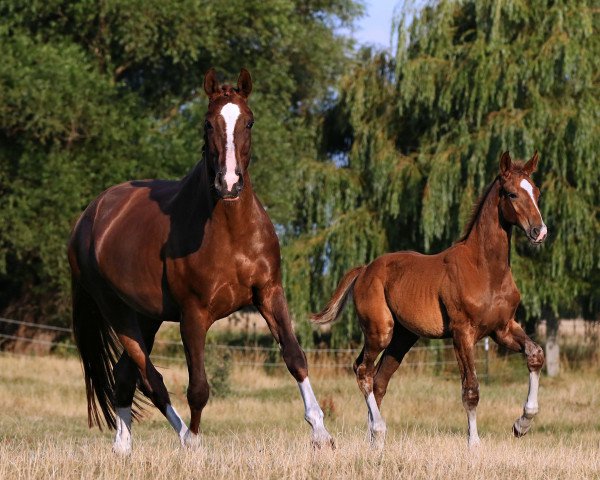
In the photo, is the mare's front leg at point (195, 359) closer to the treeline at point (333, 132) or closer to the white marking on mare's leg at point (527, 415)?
the white marking on mare's leg at point (527, 415)

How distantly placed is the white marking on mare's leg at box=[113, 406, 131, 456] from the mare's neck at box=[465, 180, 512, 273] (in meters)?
3.30

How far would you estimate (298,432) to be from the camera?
10477 mm

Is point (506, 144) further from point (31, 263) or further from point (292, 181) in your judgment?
point (31, 263)

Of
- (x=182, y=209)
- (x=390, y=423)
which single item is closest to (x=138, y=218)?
(x=182, y=209)

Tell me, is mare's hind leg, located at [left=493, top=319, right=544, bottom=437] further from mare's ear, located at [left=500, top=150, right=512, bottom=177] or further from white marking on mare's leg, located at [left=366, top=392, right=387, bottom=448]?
mare's ear, located at [left=500, top=150, right=512, bottom=177]

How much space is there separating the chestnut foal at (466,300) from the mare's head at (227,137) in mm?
3273

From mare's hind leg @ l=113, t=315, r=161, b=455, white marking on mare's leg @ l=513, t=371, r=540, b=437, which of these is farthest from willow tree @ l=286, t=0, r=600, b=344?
mare's hind leg @ l=113, t=315, r=161, b=455

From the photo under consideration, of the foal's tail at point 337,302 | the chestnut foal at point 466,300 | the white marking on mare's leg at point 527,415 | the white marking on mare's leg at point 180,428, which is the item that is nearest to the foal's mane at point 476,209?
the chestnut foal at point 466,300

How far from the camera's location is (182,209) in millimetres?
7227

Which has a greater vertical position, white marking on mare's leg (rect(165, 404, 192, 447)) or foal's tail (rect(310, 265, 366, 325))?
foal's tail (rect(310, 265, 366, 325))

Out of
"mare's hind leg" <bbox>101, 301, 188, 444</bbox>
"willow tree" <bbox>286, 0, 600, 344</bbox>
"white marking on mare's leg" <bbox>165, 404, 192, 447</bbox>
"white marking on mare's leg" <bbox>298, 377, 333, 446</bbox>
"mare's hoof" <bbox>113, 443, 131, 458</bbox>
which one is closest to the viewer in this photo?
"white marking on mare's leg" <bbox>298, 377, 333, 446</bbox>

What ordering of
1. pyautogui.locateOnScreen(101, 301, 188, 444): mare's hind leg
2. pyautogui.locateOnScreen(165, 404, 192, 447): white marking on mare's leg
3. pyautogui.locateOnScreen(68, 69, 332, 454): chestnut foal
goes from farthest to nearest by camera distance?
1. pyautogui.locateOnScreen(101, 301, 188, 444): mare's hind leg
2. pyautogui.locateOnScreen(165, 404, 192, 447): white marking on mare's leg
3. pyautogui.locateOnScreen(68, 69, 332, 454): chestnut foal

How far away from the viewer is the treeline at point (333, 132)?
768 inches

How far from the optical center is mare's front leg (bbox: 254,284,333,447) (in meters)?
6.70
